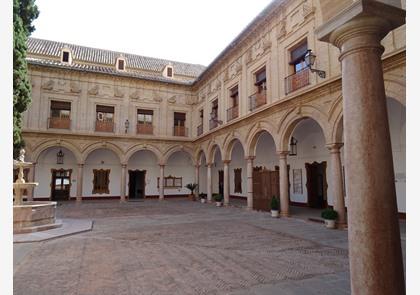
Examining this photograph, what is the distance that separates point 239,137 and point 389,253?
12.7m

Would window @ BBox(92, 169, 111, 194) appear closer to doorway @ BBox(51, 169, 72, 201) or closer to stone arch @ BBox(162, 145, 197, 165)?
doorway @ BBox(51, 169, 72, 201)

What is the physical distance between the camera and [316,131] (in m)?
13.6

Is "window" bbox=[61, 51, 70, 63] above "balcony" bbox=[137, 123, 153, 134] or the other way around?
above

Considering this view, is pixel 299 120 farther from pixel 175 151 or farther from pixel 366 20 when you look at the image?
pixel 175 151

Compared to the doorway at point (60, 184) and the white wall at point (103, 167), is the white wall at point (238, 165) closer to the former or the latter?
the white wall at point (103, 167)

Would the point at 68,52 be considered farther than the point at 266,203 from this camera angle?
Yes

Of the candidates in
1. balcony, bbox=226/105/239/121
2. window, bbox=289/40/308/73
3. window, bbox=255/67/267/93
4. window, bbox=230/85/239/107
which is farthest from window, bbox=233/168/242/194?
window, bbox=289/40/308/73

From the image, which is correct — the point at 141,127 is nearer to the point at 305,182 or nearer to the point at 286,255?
the point at 305,182

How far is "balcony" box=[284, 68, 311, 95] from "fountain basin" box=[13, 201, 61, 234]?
31.4 ft

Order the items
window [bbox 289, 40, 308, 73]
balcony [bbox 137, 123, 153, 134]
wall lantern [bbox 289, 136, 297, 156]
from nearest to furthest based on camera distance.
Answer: window [bbox 289, 40, 308, 73]
wall lantern [bbox 289, 136, 297, 156]
balcony [bbox 137, 123, 153, 134]

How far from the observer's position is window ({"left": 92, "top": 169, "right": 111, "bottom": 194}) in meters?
21.0

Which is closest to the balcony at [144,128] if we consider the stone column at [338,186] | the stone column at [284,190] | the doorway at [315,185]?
the doorway at [315,185]

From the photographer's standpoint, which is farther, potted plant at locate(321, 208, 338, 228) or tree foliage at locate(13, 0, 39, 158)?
tree foliage at locate(13, 0, 39, 158)

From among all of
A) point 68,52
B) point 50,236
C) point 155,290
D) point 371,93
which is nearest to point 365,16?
point 371,93
